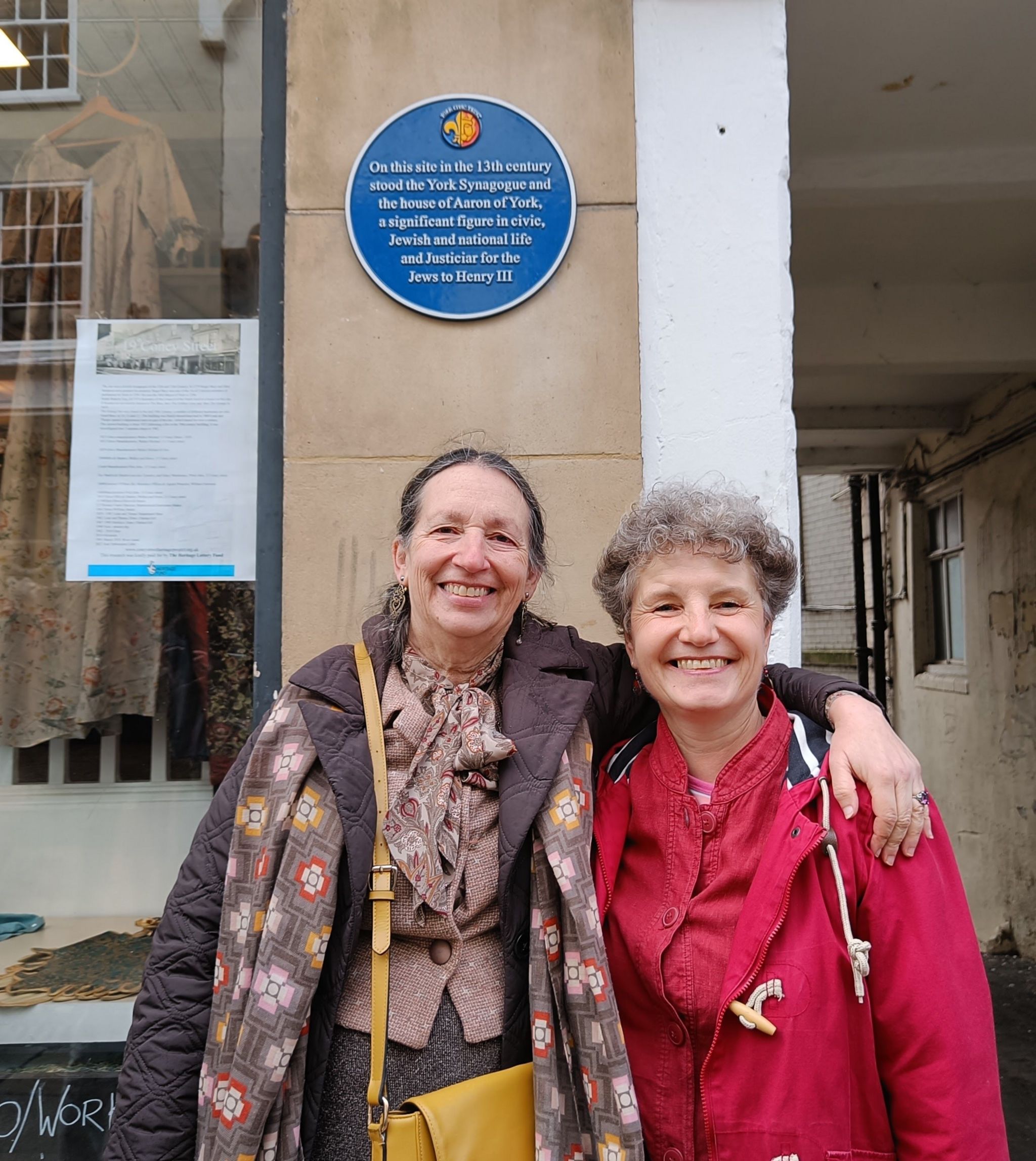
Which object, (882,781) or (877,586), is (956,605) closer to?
(877,586)

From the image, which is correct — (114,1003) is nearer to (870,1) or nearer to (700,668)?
(700,668)

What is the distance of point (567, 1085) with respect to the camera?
1.52m

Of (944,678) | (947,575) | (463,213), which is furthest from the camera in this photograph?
(947,575)

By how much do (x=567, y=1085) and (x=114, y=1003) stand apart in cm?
173

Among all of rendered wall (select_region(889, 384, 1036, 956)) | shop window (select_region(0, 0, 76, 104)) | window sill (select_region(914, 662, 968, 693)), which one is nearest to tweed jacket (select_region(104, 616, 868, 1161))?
shop window (select_region(0, 0, 76, 104))

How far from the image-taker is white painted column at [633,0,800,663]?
8.48ft

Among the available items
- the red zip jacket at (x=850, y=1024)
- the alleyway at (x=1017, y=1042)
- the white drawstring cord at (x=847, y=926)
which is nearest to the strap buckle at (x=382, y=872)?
the red zip jacket at (x=850, y=1024)

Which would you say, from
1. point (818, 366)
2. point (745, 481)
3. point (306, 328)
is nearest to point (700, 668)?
point (745, 481)

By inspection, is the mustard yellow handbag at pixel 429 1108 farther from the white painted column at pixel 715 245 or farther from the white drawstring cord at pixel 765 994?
the white painted column at pixel 715 245

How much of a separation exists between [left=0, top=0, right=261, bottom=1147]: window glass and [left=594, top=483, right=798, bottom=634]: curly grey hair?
137 centimetres

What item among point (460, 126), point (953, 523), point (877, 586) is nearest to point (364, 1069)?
point (460, 126)

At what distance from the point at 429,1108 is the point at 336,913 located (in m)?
0.32

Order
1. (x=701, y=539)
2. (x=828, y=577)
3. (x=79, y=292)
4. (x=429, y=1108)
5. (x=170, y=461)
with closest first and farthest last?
(x=429, y=1108) < (x=701, y=539) < (x=170, y=461) < (x=79, y=292) < (x=828, y=577)

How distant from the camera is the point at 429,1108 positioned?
1.42 metres
